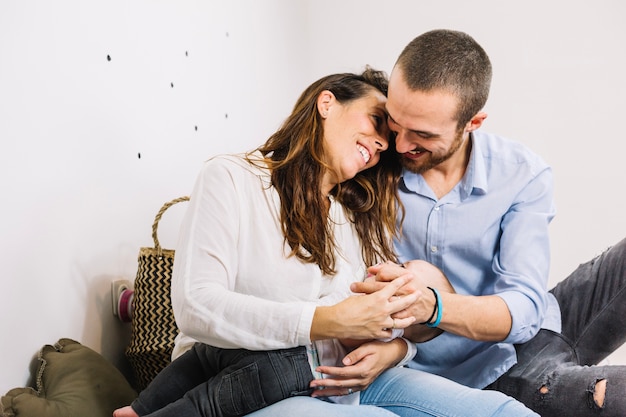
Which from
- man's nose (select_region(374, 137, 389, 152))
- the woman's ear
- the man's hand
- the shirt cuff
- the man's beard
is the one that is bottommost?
the shirt cuff

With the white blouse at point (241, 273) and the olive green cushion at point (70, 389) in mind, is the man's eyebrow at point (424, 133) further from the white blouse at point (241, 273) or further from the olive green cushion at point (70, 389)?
the olive green cushion at point (70, 389)

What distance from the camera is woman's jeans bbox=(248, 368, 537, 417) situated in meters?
1.39

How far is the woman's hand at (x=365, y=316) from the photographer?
1437 mm

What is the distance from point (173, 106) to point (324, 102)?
2.40ft

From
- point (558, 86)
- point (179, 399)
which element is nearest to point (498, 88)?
point (558, 86)

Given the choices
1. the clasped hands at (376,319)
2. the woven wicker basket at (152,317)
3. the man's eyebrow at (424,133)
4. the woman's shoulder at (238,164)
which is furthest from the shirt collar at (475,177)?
the woven wicker basket at (152,317)

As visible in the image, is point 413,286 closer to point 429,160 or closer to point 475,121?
point 429,160

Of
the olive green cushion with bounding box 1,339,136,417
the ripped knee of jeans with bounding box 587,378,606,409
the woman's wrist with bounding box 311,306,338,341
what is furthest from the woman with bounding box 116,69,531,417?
the ripped knee of jeans with bounding box 587,378,606,409

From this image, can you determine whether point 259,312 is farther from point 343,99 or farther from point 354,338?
point 343,99

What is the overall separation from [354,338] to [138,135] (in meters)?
0.98

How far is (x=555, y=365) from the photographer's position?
1.82 metres

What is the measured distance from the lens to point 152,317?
191 centimetres

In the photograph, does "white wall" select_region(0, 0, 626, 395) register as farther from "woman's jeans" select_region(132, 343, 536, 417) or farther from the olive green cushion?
"woman's jeans" select_region(132, 343, 536, 417)

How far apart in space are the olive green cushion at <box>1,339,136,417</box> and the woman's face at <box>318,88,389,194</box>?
2.31 feet
